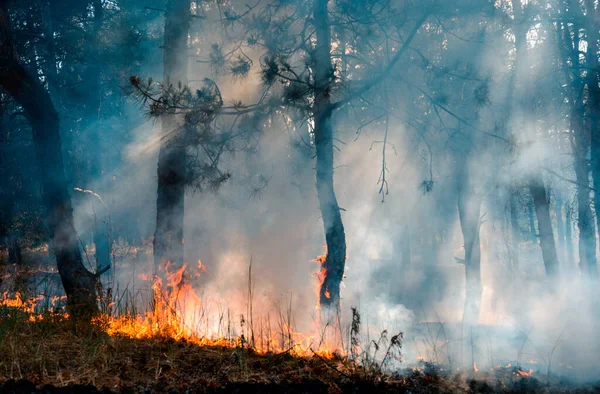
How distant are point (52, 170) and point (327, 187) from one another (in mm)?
4253

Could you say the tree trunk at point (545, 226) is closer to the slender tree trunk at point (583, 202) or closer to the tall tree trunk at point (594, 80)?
the slender tree trunk at point (583, 202)

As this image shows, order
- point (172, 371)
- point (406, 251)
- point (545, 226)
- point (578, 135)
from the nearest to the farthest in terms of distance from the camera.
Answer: point (172, 371) < point (578, 135) < point (545, 226) < point (406, 251)

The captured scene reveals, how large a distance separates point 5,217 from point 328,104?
11.6 m

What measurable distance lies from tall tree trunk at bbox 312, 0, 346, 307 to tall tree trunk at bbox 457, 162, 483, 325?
4.15m

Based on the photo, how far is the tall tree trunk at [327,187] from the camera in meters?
7.73

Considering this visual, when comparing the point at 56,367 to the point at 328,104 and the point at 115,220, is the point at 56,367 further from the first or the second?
the point at 115,220

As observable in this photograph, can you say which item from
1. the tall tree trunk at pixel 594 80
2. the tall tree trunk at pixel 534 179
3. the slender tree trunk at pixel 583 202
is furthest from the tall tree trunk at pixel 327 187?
the tall tree trunk at pixel 594 80

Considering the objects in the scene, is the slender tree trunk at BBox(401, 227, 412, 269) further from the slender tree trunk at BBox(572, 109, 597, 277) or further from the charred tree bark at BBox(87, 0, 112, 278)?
the charred tree bark at BBox(87, 0, 112, 278)

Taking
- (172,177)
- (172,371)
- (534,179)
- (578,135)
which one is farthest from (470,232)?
(172,371)

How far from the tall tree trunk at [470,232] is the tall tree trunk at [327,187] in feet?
13.6

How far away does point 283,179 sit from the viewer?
20.9 meters

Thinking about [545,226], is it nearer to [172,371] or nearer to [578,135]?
[578,135]

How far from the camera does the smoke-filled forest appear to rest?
445 centimetres

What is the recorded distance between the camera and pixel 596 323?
10.5 meters
